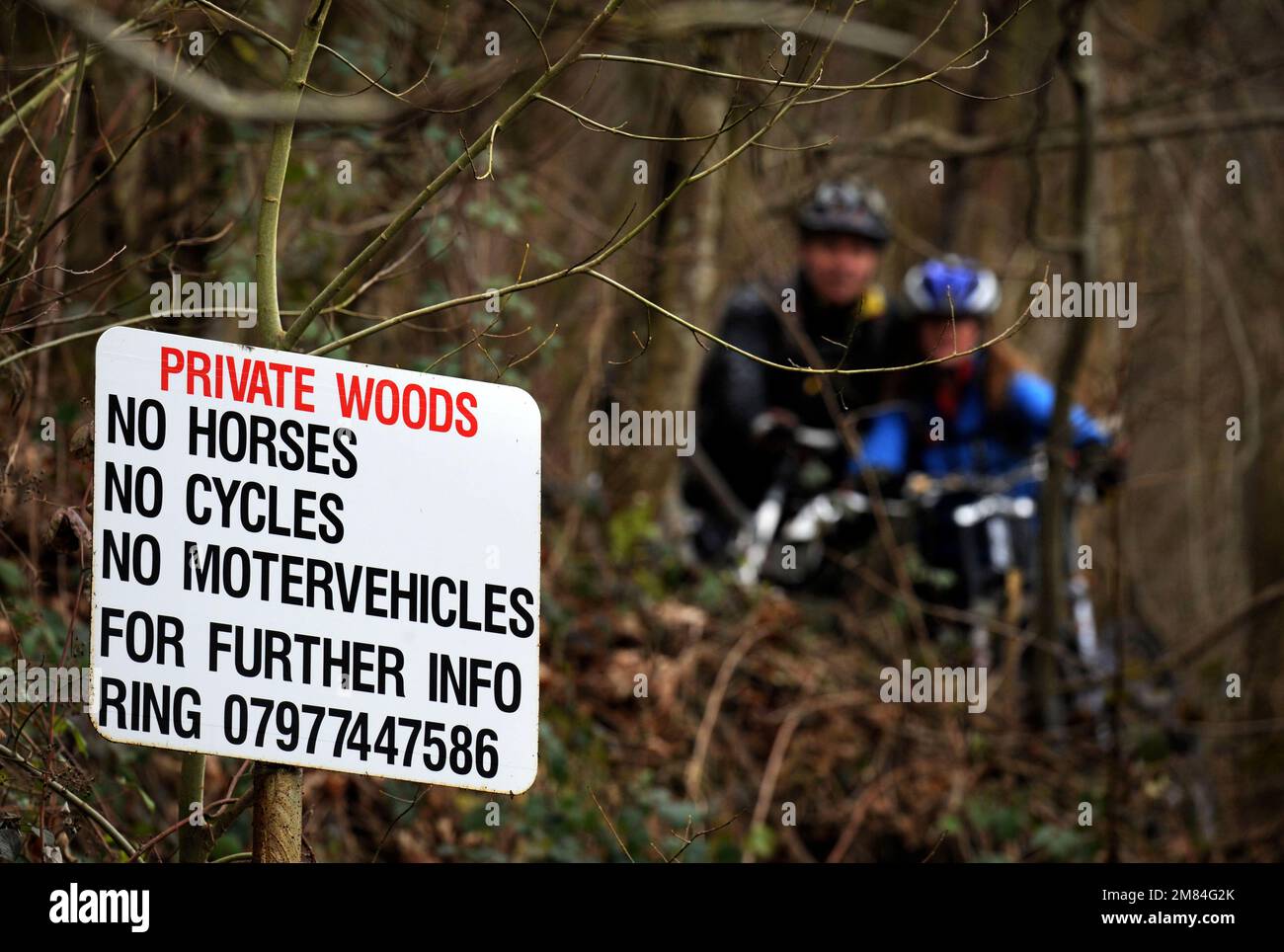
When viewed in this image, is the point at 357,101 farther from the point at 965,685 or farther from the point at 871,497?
the point at 965,685

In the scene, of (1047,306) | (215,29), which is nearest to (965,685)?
(1047,306)

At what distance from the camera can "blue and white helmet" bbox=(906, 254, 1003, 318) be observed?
7945 millimetres

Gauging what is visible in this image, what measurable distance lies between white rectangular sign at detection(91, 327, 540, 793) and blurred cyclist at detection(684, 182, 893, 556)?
18.1 feet

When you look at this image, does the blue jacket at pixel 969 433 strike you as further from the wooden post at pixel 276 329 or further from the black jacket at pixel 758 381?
the wooden post at pixel 276 329

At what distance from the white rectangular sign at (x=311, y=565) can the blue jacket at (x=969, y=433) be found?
5.05m

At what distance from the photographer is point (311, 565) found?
279 centimetres

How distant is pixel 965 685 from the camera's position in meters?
6.96
